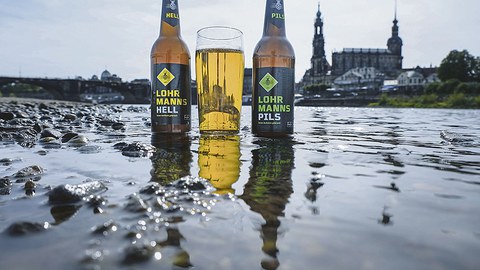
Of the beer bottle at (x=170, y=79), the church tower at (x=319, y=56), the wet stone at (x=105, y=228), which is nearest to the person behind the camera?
the wet stone at (x=105, y=228)

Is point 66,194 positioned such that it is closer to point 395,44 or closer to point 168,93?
point 168,93

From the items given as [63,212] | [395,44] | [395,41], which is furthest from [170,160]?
[395,41]

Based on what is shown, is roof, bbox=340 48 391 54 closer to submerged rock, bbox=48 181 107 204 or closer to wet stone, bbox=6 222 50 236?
submerged rock, bbox=48 181 107 204

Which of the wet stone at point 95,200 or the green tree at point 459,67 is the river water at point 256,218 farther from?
the green tree at point 459,67

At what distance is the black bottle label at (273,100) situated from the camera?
2.08 m

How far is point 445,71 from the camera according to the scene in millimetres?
53781

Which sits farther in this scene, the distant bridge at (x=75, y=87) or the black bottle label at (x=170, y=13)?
the distant bridge at (x=75, y=87)

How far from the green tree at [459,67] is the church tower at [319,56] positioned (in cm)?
3479

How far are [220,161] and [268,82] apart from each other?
835 mm

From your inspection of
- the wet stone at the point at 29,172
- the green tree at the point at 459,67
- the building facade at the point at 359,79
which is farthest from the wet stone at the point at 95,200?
the building facade at the point at 359,79

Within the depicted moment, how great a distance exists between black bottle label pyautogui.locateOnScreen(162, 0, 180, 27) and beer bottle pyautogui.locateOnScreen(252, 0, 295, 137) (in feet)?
1.73

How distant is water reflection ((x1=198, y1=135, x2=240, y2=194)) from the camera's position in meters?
1.00

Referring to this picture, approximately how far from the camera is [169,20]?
2281 mm

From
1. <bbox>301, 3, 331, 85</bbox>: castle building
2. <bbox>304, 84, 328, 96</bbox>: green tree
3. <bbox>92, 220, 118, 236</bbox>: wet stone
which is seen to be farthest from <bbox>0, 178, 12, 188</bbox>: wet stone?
<bbox>301, 3, 331, 85</bbox>: castle building
